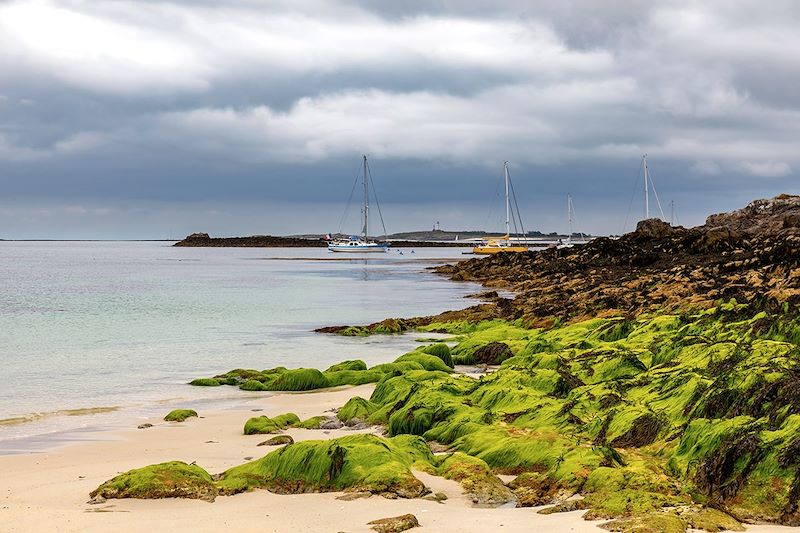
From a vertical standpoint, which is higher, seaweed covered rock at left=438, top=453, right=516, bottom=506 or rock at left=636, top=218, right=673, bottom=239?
rock at left=636, top=218, right=673, bottom=239

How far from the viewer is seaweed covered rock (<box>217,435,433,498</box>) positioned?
18.2 ft

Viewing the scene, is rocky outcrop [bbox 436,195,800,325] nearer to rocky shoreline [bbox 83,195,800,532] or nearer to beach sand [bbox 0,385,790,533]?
rocky shoreline [bbox 83,195,800,532]

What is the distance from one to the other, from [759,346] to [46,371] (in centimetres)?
1289

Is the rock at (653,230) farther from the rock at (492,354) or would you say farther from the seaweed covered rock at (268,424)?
the seaweed covered rock at (268,424)

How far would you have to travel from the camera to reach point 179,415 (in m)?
9.55

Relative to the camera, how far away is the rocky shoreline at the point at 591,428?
4.93 m

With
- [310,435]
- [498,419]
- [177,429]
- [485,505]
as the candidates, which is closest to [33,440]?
[177,429]

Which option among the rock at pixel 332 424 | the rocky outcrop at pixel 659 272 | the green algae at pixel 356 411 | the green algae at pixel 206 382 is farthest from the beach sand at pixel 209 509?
the rocky outcrop at pixel 659 272

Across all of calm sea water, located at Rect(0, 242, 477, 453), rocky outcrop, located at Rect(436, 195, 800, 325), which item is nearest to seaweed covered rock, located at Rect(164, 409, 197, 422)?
calm sea water, located at Rect(0, 242, 477, 453)

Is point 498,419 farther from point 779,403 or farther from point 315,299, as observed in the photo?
point 315,299

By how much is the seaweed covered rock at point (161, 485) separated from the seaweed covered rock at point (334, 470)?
17cm

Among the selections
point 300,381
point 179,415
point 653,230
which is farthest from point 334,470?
point 653,230

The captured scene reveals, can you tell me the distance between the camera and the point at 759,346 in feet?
25.2

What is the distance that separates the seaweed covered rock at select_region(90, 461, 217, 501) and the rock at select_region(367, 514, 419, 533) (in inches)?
58.2
